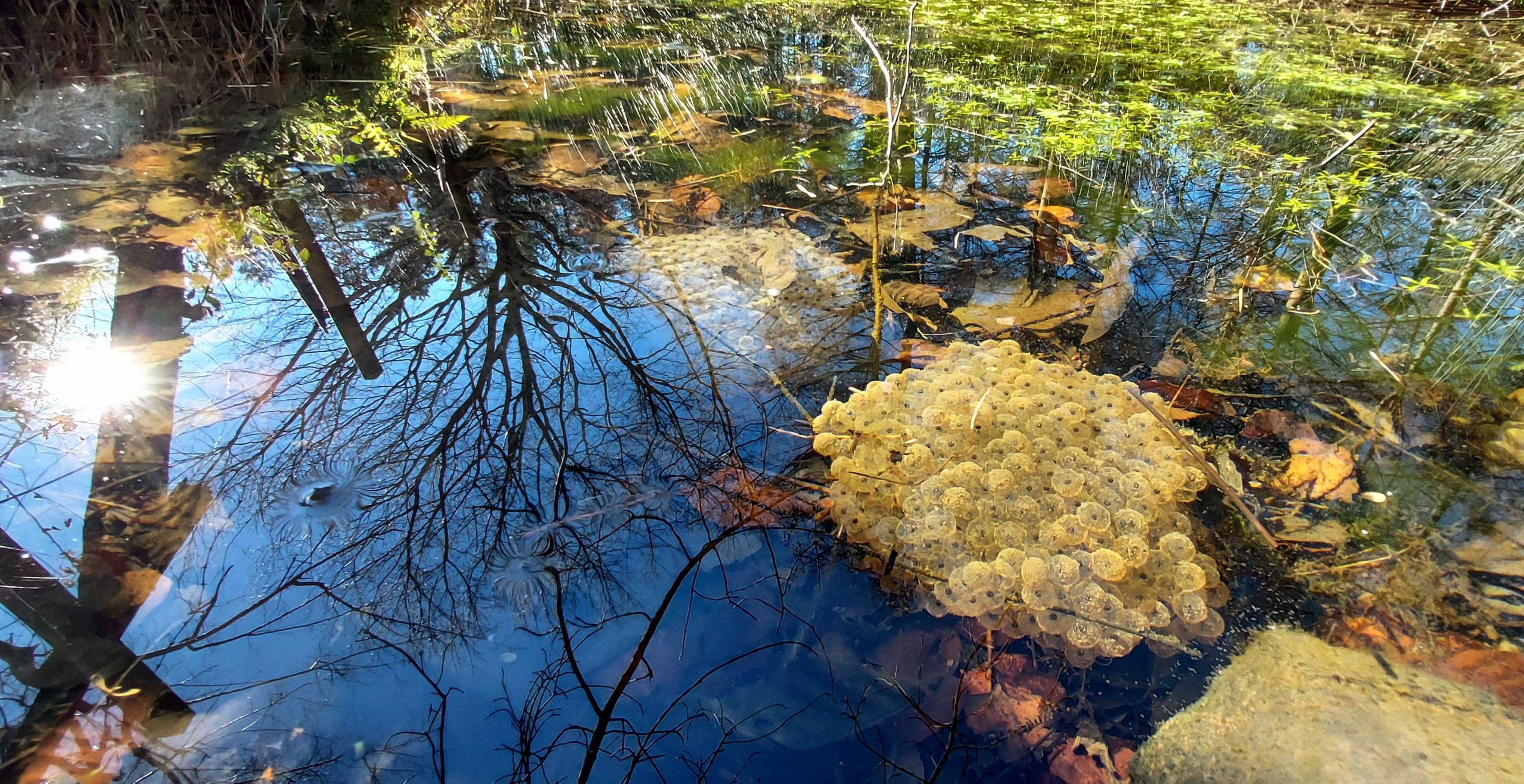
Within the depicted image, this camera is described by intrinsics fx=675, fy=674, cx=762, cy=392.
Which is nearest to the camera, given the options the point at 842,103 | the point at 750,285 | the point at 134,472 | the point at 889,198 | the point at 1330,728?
the point at 1330,728

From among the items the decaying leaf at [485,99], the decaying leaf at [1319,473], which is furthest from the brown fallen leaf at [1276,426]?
the decaying leaf at [485,99]

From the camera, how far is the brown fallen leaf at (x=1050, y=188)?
2.91 metres

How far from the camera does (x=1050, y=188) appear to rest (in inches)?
117

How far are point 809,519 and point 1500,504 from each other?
1.57 metres

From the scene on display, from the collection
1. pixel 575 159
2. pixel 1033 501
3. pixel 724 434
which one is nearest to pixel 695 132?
pixel 575 159

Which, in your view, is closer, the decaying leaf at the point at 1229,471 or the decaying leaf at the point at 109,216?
the decaying leaf at the point at 1229,471

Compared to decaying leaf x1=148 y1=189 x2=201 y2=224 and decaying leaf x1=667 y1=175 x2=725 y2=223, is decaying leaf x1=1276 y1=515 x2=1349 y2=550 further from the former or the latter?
decaying leaf x1=148 y1=189 x2=201 y2=224

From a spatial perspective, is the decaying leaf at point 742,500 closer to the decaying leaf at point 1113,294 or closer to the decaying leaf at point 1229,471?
the decaying leaf at point 1229,471

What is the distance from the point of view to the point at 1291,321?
214 centimetres

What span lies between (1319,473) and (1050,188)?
173cm

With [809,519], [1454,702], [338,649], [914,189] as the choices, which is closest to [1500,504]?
[1454,702]

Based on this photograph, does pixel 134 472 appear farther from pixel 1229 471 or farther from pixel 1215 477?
pixel 1229 471

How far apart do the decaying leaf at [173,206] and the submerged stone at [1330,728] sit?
3.55 meters

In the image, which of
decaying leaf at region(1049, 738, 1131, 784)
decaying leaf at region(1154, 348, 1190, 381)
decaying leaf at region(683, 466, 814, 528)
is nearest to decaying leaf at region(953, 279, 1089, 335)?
decaying leaf at region(1154, 348, 1190, 381)
